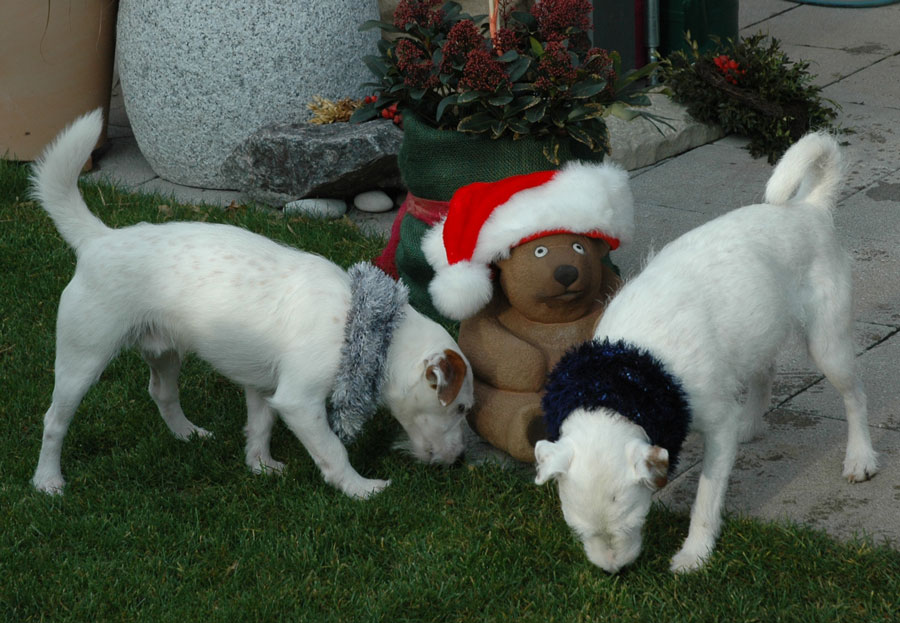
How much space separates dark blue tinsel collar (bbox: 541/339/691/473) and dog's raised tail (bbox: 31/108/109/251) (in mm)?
2031

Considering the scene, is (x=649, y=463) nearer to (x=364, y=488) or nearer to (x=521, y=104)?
(x=364, y=488)

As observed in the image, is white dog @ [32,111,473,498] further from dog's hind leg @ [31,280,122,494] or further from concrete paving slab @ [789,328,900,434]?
concrete paving slab @ [789,328,900,434]

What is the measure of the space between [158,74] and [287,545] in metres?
4.28

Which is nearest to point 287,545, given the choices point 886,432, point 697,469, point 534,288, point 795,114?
point 534,288

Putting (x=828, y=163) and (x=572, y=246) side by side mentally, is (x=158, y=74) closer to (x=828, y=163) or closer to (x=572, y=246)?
(x=572, y=246)

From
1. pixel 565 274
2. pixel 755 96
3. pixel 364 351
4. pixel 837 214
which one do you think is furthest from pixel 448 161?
pixel 755 96

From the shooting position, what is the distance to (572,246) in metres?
4.12

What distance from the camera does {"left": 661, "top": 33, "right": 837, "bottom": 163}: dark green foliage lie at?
7164 mm

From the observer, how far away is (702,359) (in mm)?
3502

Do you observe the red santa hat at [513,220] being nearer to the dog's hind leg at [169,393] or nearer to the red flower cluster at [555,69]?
the red flower cluster at [555,69]

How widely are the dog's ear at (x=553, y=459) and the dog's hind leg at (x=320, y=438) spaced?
108cm

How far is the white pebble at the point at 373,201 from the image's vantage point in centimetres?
682

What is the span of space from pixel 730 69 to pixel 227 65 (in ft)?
11.1

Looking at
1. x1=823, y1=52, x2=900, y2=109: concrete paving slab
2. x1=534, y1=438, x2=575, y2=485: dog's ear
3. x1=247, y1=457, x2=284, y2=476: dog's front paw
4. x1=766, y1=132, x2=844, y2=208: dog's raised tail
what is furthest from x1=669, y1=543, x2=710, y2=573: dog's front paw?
x1=823, y1=52, x2=900, y2=109: concrete paving slab
